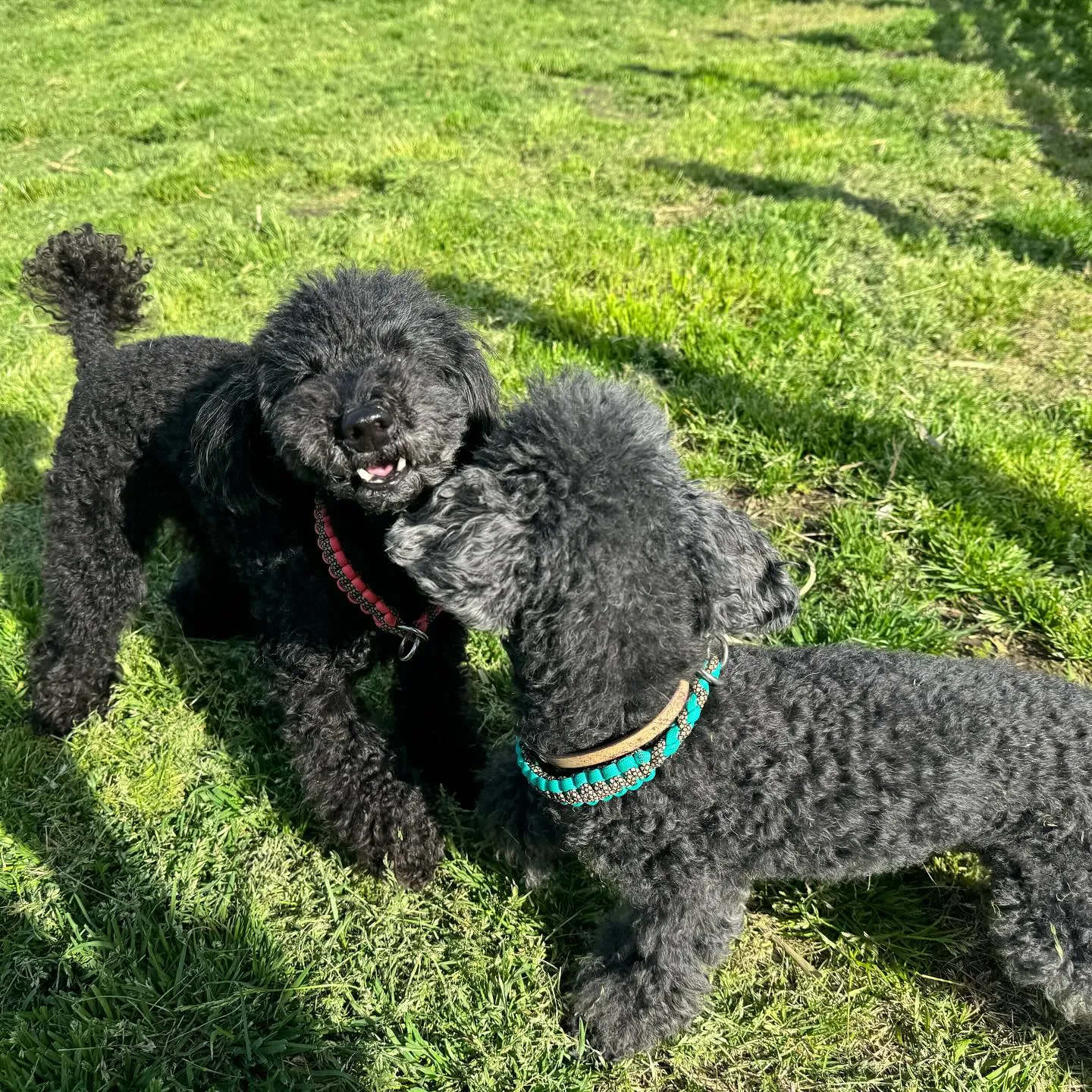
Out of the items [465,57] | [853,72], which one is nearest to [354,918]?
[853,72]

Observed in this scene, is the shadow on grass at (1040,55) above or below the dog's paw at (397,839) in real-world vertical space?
above

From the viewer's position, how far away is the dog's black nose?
6.64 ft

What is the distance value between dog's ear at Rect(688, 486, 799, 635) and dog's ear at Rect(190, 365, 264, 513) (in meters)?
1.35

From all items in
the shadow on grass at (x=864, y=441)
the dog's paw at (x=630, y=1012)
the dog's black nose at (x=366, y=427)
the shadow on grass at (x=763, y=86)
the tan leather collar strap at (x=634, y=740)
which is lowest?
the dog's paw at (x=630, y=1012)

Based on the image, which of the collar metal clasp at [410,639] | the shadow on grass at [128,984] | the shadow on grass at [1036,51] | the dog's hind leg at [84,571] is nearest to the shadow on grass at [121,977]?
the shadow on grass at [128,984]

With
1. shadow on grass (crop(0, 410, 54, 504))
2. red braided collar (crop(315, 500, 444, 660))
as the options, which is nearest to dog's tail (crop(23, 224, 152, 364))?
shadow on grass (crop(0, 410, 54, 504))

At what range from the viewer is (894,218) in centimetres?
609

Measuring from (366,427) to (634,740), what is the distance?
1092 mm

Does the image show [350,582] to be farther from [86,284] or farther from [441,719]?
[86,284]

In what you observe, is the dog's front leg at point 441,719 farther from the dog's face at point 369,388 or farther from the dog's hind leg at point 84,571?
the dog's hind leg at point 84,571

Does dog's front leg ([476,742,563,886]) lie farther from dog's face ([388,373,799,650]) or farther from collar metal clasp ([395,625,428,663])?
dog's face ([388,373,799,650])

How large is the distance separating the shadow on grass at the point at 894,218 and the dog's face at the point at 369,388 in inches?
191

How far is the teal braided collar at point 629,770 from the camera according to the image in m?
2.02

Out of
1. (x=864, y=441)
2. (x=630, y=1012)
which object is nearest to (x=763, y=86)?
(x=864, y=441)
